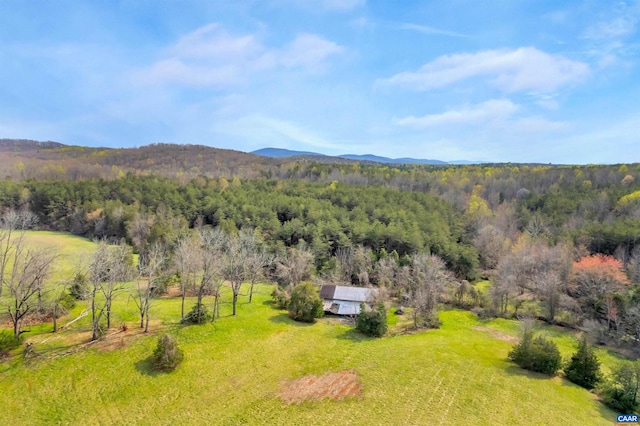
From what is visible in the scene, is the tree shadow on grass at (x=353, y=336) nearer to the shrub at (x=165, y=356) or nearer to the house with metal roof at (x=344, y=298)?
the house with metal roof at (x=344, y=298)

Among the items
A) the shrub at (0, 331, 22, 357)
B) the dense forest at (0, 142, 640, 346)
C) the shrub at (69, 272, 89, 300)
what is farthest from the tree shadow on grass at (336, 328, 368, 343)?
the shrub at (0, 331, 22, 357)

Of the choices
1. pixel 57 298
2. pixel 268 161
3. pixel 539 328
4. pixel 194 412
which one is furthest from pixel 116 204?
pixel 268 161

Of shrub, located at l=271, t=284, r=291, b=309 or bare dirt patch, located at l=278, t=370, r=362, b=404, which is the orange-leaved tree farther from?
shrub, located at l=271, t=284, r=291, b=309

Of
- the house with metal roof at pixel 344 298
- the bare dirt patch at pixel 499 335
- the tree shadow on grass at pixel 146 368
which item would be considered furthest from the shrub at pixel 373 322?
the tree shadow on grass at pixel 146 368

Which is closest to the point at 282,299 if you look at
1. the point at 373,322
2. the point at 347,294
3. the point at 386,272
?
the point at 347,294

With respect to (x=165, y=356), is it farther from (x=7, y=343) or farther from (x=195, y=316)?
(x=7, y=343)

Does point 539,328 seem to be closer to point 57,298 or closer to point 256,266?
point 256,266
